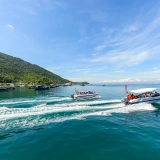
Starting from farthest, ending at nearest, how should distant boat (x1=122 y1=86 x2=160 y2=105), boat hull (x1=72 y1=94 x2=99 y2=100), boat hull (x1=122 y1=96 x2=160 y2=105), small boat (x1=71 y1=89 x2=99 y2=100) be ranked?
small boat (x1=71 y1=89 x2=99 y2=100) < boat hull (x1=72 y1=94 x2=99 y2=100) < distant boat (x1=122 y1=86 x2=160 y2=105) < boat hull (x1=122 y1=96 x2=160 y2=105)

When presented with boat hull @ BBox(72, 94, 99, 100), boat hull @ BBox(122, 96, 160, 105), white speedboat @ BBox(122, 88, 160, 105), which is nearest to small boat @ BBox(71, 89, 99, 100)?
boat hull @ BBox(72, 94, 99, 100)

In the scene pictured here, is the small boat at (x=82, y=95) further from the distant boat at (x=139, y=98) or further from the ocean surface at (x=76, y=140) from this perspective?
the ocean surface at (x=76, y=140)

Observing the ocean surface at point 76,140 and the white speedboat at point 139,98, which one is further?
the white speedboat at point 139,98

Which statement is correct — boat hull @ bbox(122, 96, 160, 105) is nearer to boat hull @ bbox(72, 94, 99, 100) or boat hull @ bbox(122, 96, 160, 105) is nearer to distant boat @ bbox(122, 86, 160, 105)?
distant boat @ bbox(122, 86, 160, 105)

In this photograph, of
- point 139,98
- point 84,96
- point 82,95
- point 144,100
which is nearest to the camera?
point 139,98

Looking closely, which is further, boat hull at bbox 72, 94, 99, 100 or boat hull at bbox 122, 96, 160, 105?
boat hull at bbox 72, 94, 99, 100

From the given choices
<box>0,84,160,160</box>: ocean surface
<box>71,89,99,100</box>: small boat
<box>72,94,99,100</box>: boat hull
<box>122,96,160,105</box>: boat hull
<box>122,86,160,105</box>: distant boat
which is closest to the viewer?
<box>0,84,160,160</box>: ocean surface

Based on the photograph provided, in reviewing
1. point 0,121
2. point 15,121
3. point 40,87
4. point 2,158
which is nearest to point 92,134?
point 2,158

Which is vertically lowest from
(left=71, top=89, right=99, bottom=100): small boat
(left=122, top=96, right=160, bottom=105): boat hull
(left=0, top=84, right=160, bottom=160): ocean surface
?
(left=0, top=84, right=160, bottom=160): ocean surface

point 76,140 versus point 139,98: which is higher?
point 139,98

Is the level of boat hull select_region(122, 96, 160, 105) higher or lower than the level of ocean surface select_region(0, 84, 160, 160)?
higher

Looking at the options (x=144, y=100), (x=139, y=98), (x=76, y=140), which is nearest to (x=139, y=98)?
(x=139, y=98)

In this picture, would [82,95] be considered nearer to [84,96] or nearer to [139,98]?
[84,96]

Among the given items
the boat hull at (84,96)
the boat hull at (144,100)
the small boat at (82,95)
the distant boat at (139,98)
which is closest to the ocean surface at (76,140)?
the boat hull at (144,100)
